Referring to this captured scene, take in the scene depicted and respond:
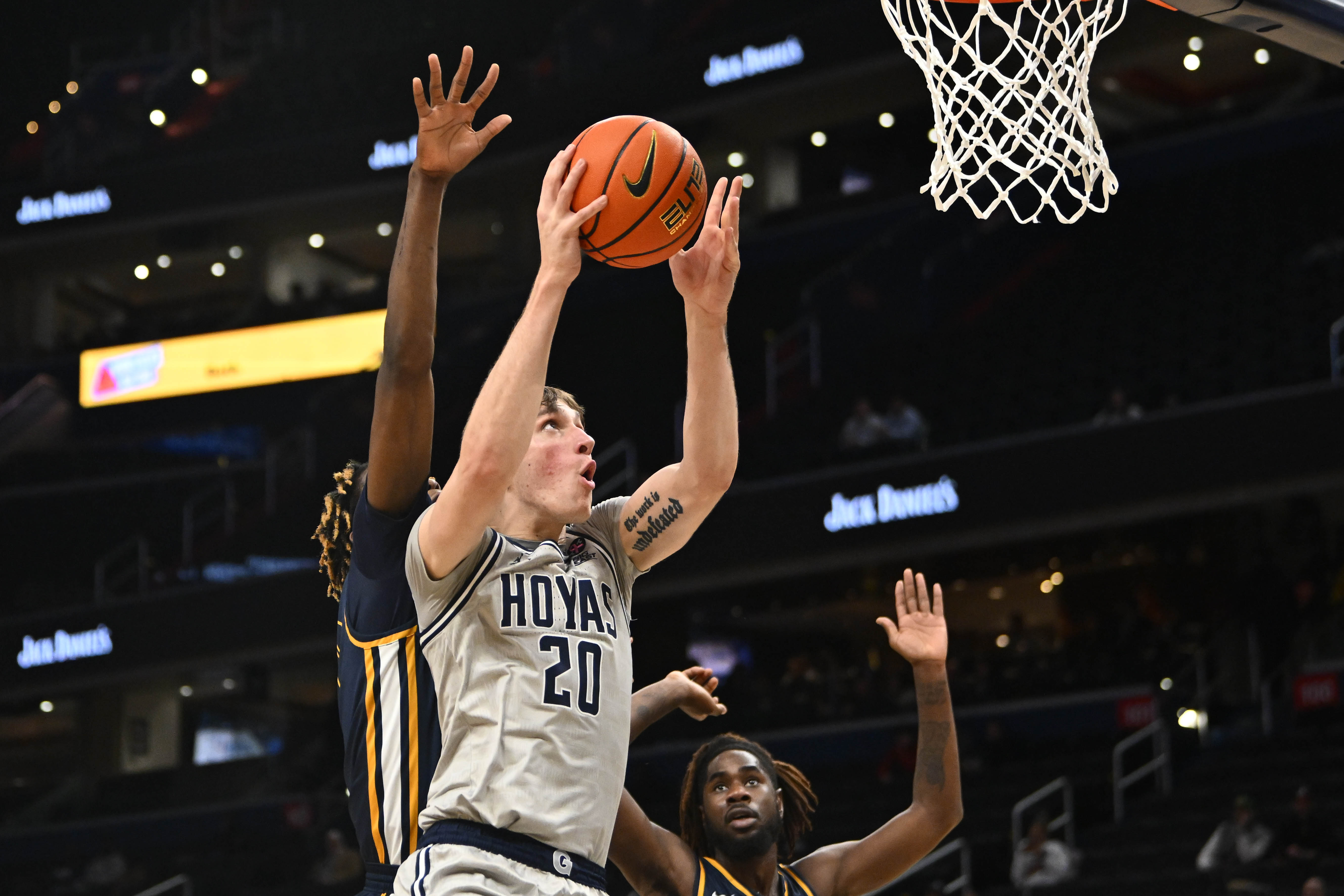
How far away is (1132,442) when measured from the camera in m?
14.3

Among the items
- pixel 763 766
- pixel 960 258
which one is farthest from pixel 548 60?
pixel 763 766

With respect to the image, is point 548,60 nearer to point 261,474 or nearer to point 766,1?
point 766,1

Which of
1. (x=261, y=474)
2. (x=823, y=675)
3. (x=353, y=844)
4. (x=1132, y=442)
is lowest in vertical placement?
(x=353, y=844)

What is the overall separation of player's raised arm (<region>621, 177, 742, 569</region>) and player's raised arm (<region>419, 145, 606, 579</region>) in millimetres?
471

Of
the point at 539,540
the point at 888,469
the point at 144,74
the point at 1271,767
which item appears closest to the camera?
the point at 539,540

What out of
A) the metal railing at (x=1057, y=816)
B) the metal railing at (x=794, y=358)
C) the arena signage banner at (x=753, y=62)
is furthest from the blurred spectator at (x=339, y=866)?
the arena signage banner at (x=753, y=62)

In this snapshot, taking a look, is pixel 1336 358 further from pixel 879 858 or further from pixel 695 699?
pixel 695 699

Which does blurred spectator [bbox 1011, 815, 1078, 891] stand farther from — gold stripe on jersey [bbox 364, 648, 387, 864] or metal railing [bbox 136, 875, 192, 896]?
gold stripe on jersey [bbox 364, 648, 387, 864]

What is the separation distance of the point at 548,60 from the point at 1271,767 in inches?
533

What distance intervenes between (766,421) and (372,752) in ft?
48.4

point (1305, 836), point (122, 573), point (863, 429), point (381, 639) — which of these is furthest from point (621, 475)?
point (381, 639)

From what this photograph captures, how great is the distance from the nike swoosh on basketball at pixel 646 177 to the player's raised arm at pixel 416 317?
0.35m

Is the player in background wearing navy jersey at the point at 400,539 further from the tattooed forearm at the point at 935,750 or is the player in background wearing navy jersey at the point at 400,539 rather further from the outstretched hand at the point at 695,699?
the tattooed forearm at the point at 935,750

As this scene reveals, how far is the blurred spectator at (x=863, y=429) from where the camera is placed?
1620cm
